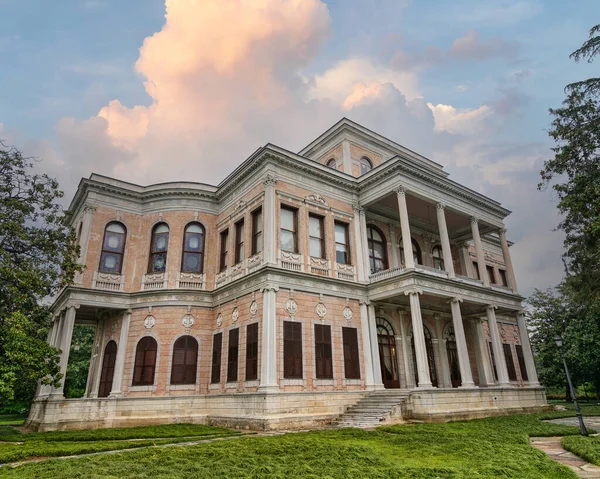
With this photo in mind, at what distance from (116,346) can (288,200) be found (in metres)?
11.0

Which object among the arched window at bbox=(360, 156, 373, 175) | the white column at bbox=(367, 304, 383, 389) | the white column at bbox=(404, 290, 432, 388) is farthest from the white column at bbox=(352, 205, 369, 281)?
the arched window at bbox=(360, 156, 373, 175)

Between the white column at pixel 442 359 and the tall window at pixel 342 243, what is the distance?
6.85 meters

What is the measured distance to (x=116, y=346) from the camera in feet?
66.1

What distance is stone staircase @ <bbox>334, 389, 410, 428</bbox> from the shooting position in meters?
15.9

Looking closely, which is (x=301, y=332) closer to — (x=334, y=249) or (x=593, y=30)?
(x=334, y=249)

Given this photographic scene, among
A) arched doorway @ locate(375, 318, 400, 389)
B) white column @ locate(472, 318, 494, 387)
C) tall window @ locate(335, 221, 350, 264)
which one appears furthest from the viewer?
white column @ locate(472, 318, 494, 387)

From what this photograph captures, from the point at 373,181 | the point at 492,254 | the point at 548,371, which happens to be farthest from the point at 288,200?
the point at 548,371

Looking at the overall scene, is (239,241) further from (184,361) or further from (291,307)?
(184,361)

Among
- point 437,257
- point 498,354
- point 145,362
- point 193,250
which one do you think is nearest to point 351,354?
point 498,354

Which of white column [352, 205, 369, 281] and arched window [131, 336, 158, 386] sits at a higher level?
white column [352, 205, 369, 281]

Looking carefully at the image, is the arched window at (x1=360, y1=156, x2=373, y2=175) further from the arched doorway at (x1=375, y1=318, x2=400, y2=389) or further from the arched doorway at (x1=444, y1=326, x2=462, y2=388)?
the arched doorway at (x1=444, y1=326, x2=462, y2=388)

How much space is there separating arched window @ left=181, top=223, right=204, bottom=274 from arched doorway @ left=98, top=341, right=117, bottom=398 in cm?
504

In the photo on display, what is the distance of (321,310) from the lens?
741 inches

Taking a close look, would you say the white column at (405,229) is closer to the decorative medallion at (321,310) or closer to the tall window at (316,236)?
the tall window at (316,236)
